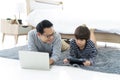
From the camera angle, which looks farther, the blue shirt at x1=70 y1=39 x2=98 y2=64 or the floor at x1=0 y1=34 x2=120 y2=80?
the blue shirt at x1=70 y1=39 x2=98 y2=64

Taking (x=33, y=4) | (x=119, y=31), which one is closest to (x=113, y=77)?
(x=119, y=31)

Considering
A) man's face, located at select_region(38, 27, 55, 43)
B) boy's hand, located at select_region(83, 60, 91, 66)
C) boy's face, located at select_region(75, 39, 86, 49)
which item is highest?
man's face, located at select_region(38, 27, 55, 43)

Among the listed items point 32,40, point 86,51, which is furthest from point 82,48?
point 32,40

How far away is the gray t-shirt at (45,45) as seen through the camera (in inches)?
78.1

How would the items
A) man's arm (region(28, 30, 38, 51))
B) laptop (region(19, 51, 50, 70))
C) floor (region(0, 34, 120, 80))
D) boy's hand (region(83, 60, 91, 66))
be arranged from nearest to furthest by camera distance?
floor (region(0, 34, 120, 80))
laptop (region(19, 51, 50, 70))
boy's hand (region(83, 60, 91, 66))
man's arm (region(28, 30, 38, 51))

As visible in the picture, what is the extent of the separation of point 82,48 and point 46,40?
39 centimetres

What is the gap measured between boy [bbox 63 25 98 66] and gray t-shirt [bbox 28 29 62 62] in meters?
0.12

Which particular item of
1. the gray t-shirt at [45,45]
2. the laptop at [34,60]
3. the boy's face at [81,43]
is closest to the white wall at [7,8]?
the gray t-shirt at [45,45]

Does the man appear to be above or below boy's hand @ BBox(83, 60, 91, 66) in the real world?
above

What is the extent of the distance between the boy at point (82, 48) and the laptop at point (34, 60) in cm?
28

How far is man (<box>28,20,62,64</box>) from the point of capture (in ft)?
6.08

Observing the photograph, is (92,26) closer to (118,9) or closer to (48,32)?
(48,32)

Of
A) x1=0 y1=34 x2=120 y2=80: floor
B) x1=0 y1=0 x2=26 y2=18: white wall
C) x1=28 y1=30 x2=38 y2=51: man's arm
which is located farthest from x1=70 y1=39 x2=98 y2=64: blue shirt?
x1=0 y1=0 x2=26 y2=18: white wall

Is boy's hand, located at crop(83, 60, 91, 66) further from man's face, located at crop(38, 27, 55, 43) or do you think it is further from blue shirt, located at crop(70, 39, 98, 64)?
man's face, located at crop(38, 27, 55, 43)
